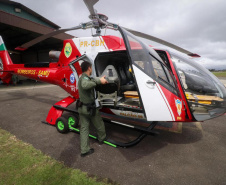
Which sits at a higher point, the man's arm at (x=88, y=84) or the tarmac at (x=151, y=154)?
the man's arm at (x=88, y=84)

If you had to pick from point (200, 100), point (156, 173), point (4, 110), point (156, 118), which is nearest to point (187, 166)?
point (156, 173)

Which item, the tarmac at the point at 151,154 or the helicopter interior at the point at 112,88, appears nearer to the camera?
the tarmac at the point at 151,154

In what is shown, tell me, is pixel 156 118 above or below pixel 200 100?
below

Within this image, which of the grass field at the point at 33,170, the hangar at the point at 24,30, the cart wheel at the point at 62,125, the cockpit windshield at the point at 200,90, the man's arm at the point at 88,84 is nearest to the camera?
the grass field at the point at 33,170

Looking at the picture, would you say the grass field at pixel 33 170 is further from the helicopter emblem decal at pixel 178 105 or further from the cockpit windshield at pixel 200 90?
the cockpit windshield at pixel 200 90

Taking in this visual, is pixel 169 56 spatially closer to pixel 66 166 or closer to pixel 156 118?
pixel 156 118

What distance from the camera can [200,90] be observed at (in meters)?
2.90

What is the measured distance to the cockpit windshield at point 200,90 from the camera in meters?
2.73

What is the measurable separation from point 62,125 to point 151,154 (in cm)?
241

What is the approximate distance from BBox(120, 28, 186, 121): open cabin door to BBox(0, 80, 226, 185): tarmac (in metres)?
0.90

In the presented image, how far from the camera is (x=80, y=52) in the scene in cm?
372

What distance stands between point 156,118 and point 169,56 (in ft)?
4.94

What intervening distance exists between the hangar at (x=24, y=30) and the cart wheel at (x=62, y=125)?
37.0ft

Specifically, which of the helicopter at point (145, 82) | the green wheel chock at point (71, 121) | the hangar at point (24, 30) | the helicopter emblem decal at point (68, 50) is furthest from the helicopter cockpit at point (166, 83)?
the hangar at point (24, 30)
